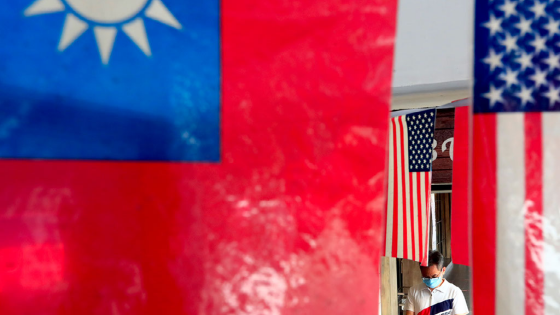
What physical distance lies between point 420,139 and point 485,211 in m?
2.14

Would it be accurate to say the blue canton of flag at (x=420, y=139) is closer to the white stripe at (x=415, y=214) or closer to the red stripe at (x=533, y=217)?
the white stripe at (x=415, y=214)

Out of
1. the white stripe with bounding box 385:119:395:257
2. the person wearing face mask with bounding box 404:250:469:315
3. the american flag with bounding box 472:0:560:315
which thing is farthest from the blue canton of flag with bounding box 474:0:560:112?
the person wearing face mask with bounding box 404:250:469:315

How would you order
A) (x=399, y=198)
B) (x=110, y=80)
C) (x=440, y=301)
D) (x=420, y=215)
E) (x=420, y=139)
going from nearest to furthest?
(x=110, y=80) → (x=420, y=139) → (x=420, y=215) → (x=399, y=198) → (x=440, y=301)

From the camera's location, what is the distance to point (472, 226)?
119 centimetres

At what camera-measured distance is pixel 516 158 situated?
1158mm

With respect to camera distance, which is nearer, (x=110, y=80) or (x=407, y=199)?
(x=110, y=80)

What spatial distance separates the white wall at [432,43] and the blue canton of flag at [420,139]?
283 mm

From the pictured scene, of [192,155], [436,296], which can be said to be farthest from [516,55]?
Result: [436,296]

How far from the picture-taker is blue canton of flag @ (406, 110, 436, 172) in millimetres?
3188

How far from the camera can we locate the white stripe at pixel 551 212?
1130 millimetres

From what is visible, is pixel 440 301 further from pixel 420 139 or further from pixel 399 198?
pixel 420 139

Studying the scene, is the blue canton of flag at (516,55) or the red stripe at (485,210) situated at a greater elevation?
the blue canton of flag at (516,55)

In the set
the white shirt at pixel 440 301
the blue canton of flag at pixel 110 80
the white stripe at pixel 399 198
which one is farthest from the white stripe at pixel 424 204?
the blue canton of flag at pixel 110 80

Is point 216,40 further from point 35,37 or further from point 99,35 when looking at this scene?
point 35,37
